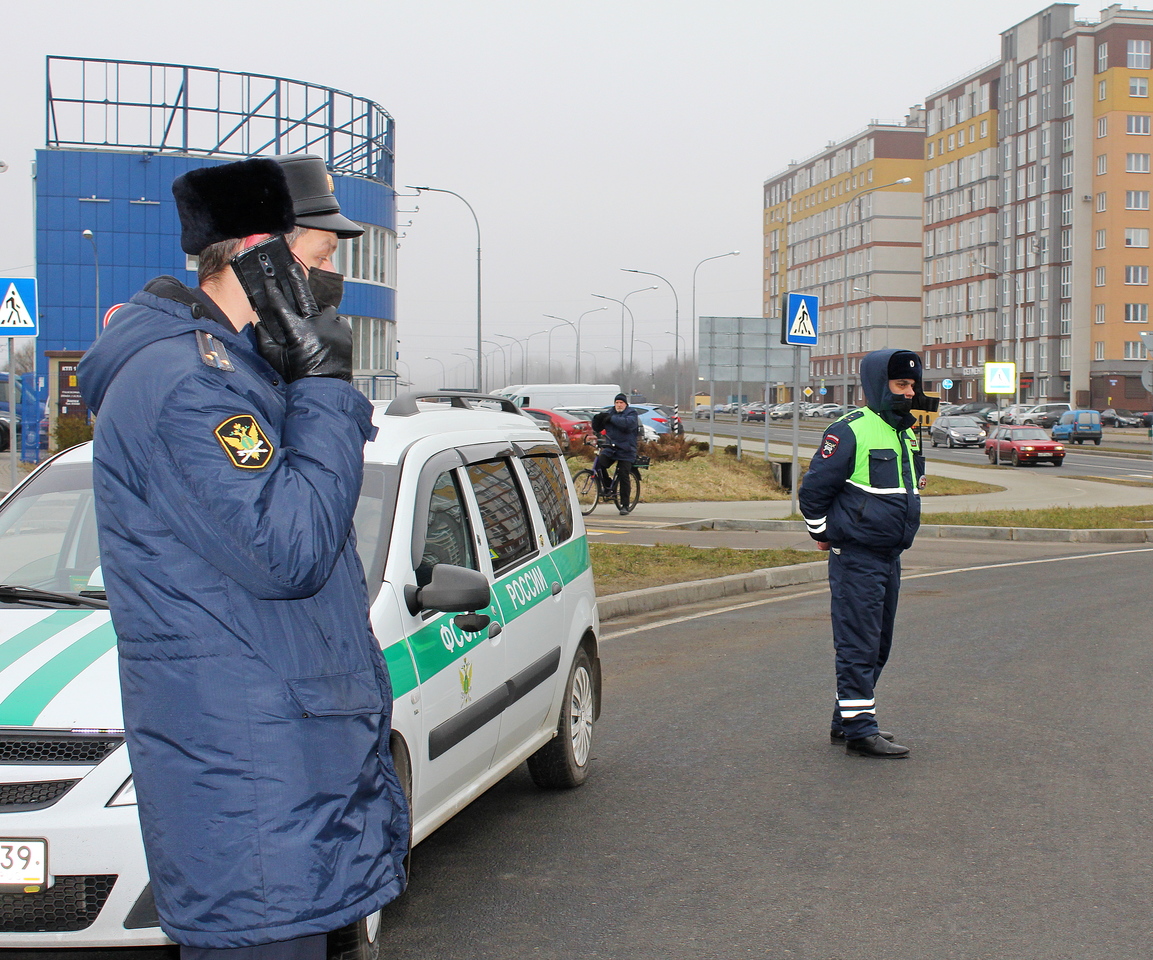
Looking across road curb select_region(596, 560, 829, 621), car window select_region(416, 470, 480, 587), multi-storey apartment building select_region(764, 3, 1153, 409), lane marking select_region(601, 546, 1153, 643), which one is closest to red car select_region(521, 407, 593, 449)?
lane marking select_region(601, 546, 1153, 643)

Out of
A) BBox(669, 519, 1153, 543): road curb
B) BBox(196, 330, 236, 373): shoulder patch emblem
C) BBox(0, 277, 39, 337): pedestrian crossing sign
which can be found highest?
BBox(0, 277, 39, 337): pedestrian crossing sign

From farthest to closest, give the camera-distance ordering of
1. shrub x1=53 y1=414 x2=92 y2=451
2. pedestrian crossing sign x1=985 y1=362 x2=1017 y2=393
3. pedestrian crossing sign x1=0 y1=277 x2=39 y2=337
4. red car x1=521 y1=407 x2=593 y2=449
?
pedestrian crossing sign x1=985 y1=362 x2=1017 y2=393 < red car x1=521 y1=407 x2=593 y2=449 < shrub x1=53 y1=414 x2=92 y2=451 < pedestrian crossing sign x1=0 y1=277 x2=39 y2=337

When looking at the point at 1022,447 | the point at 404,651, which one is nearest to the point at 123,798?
the point at 404,651

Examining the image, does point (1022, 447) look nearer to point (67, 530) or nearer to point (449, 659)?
point (449, 659)

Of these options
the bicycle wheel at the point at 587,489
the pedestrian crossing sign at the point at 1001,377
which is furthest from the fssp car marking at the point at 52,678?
the pedestrian crossing sign at the point at 1001,377

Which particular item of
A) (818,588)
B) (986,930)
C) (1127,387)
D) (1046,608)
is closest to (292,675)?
(986,930)

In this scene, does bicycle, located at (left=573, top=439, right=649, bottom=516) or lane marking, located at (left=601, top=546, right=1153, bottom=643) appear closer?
lane marking, located at (left=601, top=546, right=1153, bottom=643)

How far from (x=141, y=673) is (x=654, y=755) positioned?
15.1ft

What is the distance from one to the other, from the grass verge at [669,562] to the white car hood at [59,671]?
7.86 meters

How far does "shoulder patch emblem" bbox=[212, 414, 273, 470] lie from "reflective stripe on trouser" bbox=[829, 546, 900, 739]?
4.81 metres

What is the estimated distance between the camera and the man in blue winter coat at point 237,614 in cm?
189

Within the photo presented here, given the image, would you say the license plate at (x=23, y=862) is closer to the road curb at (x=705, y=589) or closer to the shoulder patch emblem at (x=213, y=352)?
the shoulder patch emblem at (x=213, y=352)

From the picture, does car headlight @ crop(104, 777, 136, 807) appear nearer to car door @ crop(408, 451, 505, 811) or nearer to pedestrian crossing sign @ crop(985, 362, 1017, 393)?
car door @ crop(408, 451, 505, 811)

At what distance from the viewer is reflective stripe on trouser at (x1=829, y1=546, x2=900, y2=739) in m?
6.29
